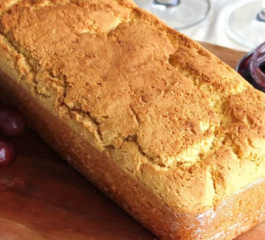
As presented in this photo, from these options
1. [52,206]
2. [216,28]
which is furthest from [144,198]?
[216,28]

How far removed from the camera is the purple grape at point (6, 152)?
1.66 meters

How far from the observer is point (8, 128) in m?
1.72

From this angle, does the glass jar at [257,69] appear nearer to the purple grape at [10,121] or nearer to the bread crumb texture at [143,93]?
the bread crumb texture at [143,93]

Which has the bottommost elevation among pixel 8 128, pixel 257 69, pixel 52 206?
pixel 52 206

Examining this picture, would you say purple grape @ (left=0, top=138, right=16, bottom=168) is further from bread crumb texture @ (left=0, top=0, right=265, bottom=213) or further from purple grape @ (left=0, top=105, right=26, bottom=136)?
bread crumb texture @ (left=0, top=0, right=265, bottom=213)

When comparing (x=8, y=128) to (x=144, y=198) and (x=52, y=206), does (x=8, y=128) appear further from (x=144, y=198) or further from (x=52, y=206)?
(x=144, y=198)

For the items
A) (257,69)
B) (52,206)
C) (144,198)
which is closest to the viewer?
(144,198)

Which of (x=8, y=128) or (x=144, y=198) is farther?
(x=8, y=128)

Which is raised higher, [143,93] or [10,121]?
[143,93]

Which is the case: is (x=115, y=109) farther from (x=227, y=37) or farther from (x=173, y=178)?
(x=227, y=37)

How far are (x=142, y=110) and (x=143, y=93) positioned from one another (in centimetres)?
7

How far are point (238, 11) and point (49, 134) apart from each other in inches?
52.1

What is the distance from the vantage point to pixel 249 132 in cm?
140

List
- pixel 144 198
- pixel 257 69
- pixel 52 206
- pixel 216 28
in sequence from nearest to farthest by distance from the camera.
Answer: pixel 144 198, pixel 52 206, pixel 257 69, pixel 216 28
